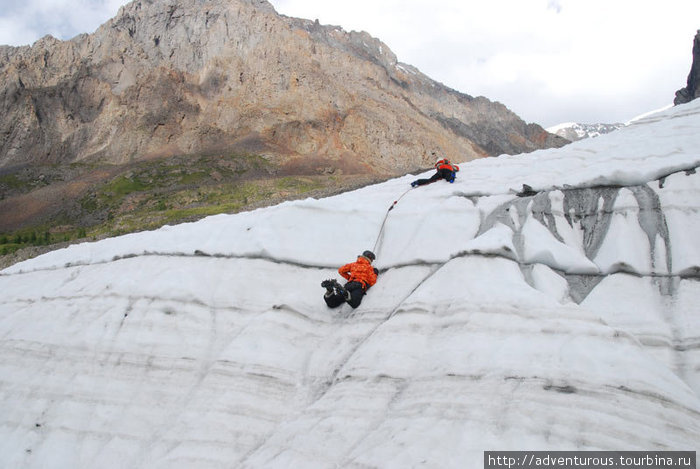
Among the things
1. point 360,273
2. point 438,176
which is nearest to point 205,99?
point 438,176

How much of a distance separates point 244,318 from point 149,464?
2.93m

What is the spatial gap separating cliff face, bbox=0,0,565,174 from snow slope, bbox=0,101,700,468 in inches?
2447

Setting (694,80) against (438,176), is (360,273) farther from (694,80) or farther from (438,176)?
(694,80)

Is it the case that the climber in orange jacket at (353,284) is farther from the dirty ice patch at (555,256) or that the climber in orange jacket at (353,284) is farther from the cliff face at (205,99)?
the cliff face at (205,99)

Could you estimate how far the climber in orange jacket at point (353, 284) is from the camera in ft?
26.2

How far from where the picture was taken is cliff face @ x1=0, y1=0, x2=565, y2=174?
7775 centimetres

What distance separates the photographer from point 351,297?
8.08 m

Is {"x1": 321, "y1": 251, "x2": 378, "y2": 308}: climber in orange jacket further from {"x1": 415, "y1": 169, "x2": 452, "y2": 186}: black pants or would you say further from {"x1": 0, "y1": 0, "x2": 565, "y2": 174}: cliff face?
{"x1": 0, "y1": 0, "x2": 565, "y2": 174}: cliff face

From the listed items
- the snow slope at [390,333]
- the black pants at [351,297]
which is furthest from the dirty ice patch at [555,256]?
the black pants at [351,297]

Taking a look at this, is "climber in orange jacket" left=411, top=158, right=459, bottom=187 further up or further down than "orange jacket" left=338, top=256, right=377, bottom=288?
further up

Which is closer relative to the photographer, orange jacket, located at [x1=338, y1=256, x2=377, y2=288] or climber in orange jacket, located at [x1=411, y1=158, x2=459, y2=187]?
orange jacket, located at [x1=338, y1=256, x2=377, y2=288]

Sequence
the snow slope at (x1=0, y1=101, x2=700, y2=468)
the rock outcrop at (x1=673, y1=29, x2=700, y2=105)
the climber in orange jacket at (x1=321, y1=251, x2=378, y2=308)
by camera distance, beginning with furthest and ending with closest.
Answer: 1. the rock outcrop at (x1=673, y1=29, x2=700, y2=105)
2. the climber in orange jacket at (x1=321, y1=251, x2=378, y2=308)
3. the snow slope at (x1=0, y1=101, x2=700, y2=468)

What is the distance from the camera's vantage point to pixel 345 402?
5.93 meters

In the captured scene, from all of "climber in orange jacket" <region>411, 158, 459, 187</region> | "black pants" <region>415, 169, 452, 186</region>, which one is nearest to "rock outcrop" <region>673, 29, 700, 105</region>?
"climber in orange jacket" <region>411, 158, 459, 187</region>
